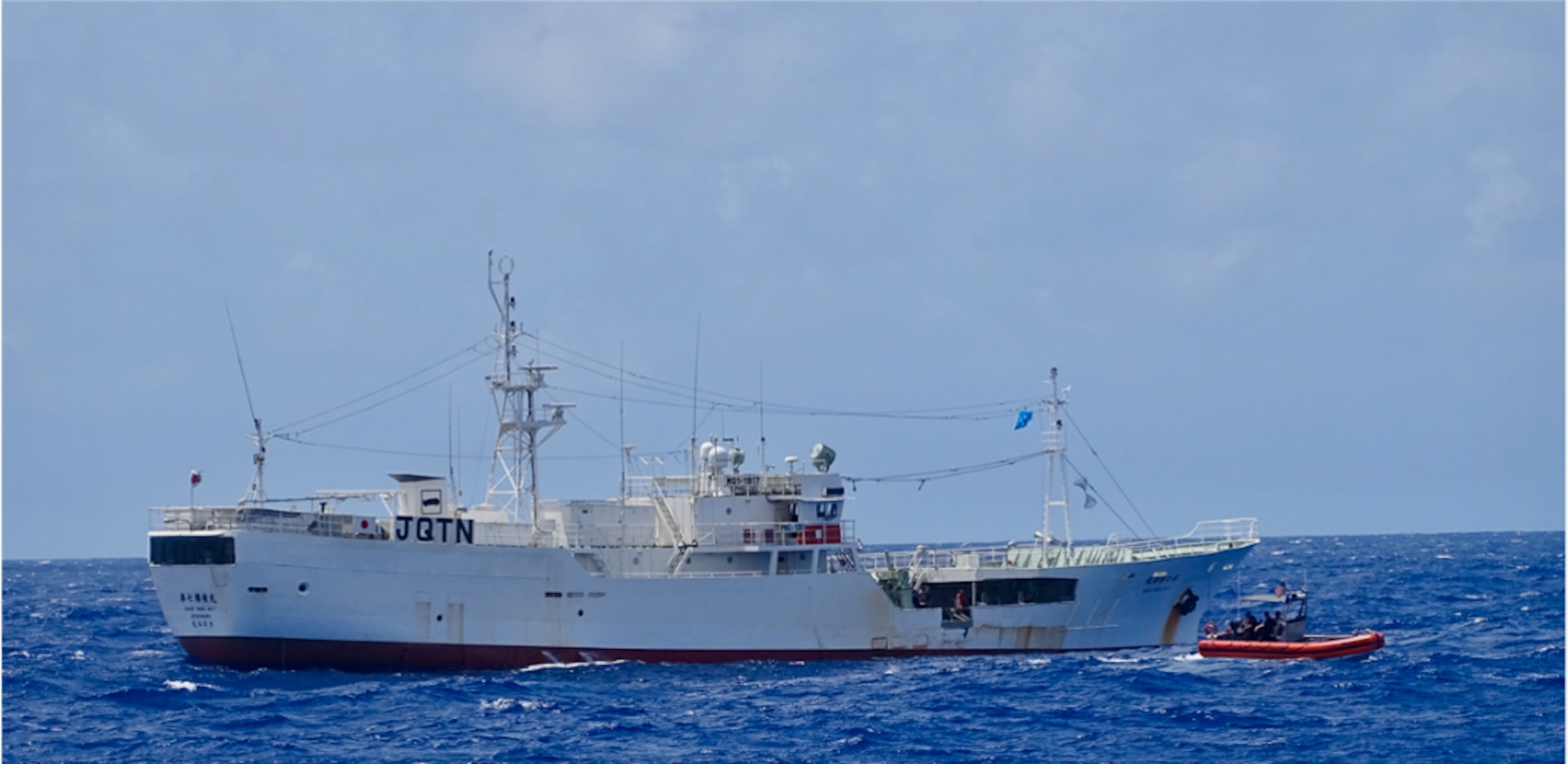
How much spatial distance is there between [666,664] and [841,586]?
4952 mm

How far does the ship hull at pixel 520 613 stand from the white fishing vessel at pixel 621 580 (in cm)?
4

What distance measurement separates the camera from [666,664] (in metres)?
40.9

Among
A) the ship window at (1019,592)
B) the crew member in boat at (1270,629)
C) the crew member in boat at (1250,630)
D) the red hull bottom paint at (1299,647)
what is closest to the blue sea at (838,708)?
the red hull bottom paint at (1299,647)

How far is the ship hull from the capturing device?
38719 mm

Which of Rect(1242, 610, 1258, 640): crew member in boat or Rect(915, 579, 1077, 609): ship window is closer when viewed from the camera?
Rect(1242, 610, 1258, 640): crew member in boat

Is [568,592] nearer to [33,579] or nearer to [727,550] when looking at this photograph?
[727,550]

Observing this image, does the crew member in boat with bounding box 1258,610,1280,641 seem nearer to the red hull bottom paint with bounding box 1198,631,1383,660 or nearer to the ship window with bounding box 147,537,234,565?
the red hull bottom paint with bounding box 1198,631,1383,660

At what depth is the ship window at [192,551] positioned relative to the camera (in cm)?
3828

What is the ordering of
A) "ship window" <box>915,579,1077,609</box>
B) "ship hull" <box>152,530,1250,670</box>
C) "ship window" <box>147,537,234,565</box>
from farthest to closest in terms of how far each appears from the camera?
1. "ship window" <box>915,579,1077,609</box>
2. "ship hull" <box>152,530,1250,670</box>
3. "ship window" <box>147,537,234,565</box>

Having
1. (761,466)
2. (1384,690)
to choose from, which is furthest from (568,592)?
(1384,690)

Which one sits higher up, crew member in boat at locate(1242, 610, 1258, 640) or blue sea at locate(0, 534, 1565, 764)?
crew member in boat at locate(1242, 610, 1258, 640)

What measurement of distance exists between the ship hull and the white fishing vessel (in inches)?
1.7

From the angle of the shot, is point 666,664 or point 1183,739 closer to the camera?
point 1183,739

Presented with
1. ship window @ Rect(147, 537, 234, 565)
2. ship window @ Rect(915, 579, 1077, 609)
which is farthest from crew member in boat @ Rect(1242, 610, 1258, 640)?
ship window @ Rect(147, 537, 234, 565)
